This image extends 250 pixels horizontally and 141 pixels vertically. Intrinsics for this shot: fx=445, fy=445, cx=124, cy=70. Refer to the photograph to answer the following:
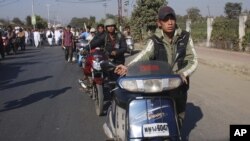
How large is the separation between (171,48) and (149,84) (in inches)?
41.2

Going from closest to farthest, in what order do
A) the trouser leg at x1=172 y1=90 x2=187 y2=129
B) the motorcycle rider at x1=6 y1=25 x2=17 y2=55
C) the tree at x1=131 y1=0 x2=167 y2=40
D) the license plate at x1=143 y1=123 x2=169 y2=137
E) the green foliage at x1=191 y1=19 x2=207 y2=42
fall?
the license plate at x1=143 y1=123 x2=169 y2=137 < the trouser leg at x1=172 y1=90 x2=187 y2=129 < the motorcycle rider at x1=6 y1=25 x2=17 y2=55 < the green foliage at x1=191 y1=19 x2=207 y2=42 < the tree at x1=131 y1=0 x2=167 y2=40

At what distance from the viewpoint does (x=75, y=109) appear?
27.9 feet

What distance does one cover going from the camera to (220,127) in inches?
267

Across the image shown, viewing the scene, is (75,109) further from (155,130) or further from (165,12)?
(155,130)

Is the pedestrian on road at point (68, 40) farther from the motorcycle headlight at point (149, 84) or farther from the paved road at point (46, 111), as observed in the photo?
the motorcycle headlight at point (149, 84)

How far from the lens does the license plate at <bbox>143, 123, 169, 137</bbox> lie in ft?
13.5

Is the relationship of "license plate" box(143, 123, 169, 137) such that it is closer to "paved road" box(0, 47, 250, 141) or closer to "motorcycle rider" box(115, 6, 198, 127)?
"motorcycle rider" box(115, 6, 198, 127)

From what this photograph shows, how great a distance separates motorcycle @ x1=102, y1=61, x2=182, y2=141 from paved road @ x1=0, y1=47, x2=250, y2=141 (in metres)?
2.08

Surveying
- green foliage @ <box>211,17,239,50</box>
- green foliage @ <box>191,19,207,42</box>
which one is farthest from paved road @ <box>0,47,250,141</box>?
green foliage @ <box>191,19,207,42</box>

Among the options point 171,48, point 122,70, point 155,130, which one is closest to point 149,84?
point 155,130

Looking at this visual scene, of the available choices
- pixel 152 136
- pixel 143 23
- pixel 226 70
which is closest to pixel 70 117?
pixel 152 136

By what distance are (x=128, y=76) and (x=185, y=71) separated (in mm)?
885

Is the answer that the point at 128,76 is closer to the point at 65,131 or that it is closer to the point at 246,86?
the point at 65,131

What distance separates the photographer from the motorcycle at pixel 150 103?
13.6 ft
